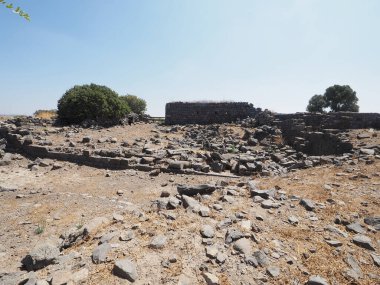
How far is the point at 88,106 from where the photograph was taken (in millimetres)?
22062

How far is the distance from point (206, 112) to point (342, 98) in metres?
28.1

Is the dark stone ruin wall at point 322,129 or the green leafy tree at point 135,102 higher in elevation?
the green leafy tree at point 135,102

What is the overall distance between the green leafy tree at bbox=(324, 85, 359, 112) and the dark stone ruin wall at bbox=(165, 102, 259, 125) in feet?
80.8

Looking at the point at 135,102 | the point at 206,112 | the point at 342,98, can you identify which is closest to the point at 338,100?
the point at 342,98

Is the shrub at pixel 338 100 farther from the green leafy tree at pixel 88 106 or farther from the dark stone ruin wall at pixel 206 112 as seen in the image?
the green leafy tree at pixel 88 106

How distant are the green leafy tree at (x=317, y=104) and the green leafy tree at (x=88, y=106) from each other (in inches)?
1341

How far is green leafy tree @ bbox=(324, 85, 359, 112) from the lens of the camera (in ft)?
140

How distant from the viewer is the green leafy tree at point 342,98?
42.7 m

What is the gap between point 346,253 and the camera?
5148 millimetres

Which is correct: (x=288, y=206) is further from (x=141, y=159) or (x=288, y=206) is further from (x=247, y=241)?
(x=141, y=159)

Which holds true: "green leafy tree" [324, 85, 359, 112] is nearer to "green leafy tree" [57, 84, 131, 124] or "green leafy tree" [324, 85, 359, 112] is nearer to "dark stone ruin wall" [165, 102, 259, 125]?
"dark stone ruin wall" [165, 102, 259, 125]

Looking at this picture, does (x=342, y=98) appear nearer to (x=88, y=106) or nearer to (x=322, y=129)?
(x=322, y=129)

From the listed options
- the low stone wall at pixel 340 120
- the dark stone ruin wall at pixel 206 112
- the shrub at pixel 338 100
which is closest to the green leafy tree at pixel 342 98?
the shrub at pixel 338 100

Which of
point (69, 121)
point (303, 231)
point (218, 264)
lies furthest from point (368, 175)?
point (69, 121)
